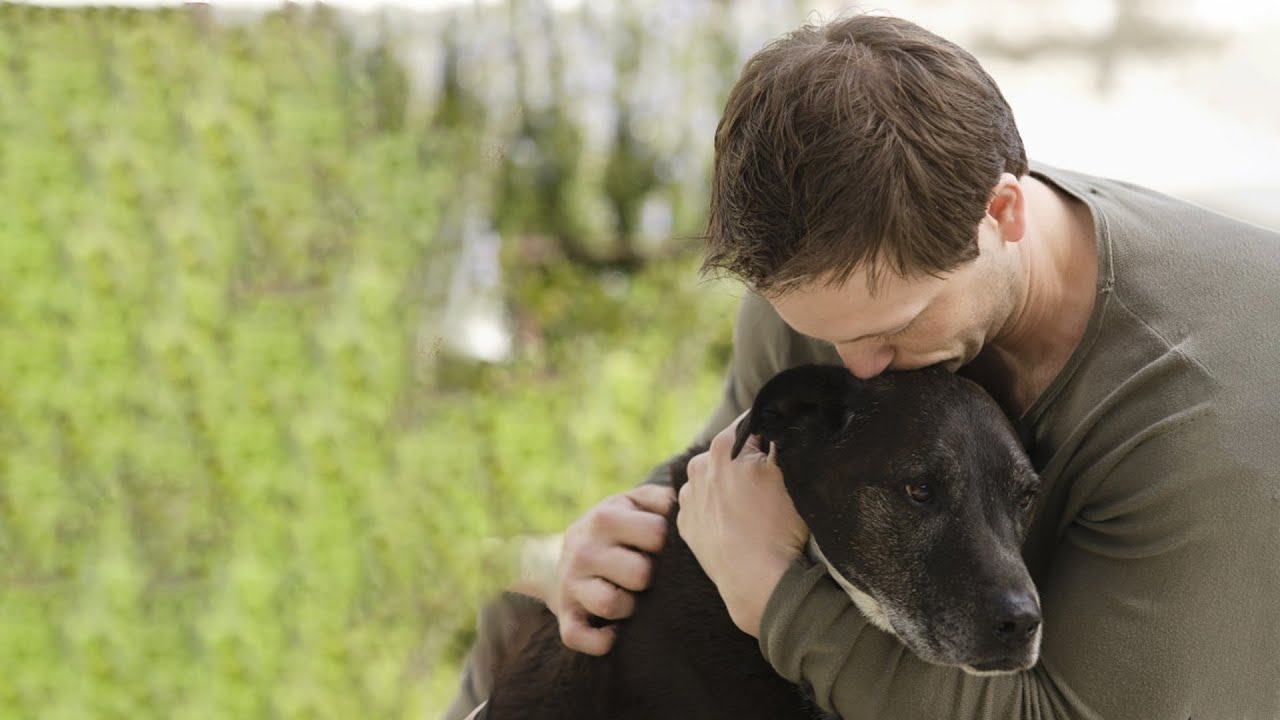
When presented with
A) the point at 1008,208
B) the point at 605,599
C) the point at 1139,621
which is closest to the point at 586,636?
the point at 605,599

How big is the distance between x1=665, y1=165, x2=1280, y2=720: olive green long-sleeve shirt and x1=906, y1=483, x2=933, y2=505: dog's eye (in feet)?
0.64

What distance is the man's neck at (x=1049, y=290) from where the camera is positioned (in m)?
1.84

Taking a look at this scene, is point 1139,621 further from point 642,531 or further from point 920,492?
point 642,531

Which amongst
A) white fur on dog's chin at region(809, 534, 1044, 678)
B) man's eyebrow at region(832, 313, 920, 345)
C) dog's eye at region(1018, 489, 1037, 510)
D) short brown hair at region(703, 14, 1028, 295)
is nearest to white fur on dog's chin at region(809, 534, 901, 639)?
white fur on dog's chin at region(809, 534, 1044, 678)

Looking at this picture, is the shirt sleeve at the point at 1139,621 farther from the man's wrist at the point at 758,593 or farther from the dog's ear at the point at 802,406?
the dog's ear at the point at 802,406

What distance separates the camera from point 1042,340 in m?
1.90

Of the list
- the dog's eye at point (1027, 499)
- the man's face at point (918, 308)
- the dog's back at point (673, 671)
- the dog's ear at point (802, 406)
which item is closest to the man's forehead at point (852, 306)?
the man's face at point (918, 308)

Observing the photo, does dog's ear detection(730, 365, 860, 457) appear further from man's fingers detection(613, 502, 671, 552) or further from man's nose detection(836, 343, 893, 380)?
man's fingers detection(613, 502, 671, 552)

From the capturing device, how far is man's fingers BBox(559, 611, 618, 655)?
218 centimetres

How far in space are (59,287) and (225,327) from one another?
565mm

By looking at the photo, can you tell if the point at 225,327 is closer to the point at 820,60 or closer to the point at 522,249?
the point at 522,249

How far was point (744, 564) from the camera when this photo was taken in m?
1.93

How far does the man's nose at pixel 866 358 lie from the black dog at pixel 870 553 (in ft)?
0.08

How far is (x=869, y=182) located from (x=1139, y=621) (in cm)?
74
